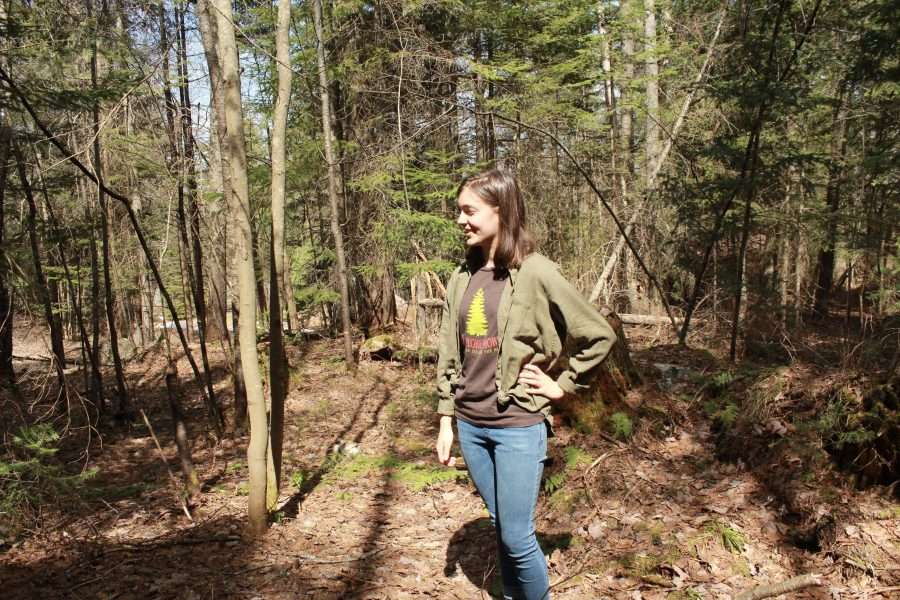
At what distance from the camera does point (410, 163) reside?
9758mm

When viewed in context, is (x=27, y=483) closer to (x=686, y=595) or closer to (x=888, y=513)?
(x=686, y=595)

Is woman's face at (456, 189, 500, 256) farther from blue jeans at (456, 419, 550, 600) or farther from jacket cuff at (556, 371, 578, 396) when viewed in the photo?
blue jeans at (456, 419, 550, 600)

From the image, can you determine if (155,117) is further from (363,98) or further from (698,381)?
(698,381)

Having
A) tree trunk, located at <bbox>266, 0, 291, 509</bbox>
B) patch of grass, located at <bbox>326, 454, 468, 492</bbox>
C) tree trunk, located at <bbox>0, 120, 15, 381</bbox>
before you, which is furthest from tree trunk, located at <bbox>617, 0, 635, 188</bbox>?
tree trunk, located at <bbox>0, 120, 15, 381</bbox>

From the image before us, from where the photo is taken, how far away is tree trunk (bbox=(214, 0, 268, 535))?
11.9 feet

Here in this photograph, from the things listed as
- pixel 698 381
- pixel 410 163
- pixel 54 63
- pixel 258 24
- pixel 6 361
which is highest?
pixel 258 24

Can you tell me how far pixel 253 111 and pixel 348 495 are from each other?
24.8 ft

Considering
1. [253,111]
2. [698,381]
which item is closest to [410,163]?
[253,111]

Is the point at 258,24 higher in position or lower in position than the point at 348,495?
higher

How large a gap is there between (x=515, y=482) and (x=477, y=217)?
1.15 meters

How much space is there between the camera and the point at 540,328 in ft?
7.45

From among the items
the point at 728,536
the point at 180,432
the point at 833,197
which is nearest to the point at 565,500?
the point at 728,536

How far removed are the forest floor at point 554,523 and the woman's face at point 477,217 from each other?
234 centimetres

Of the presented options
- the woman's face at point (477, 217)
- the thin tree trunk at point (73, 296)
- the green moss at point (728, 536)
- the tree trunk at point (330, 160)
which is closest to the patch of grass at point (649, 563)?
the green moss at point (728, 536)
